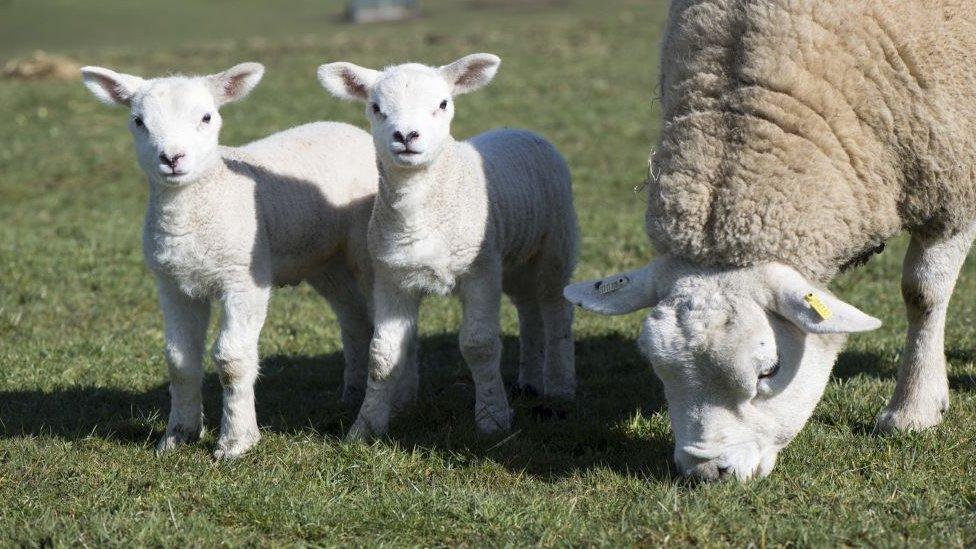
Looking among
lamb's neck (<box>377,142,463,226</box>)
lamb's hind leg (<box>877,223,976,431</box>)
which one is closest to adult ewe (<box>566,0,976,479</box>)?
lamb's hind leg (<box>877,223,976,431</box>)

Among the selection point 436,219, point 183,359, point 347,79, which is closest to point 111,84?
point 347,79

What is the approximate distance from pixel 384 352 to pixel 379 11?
34440 mm

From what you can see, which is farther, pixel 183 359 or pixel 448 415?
pixel 448 415

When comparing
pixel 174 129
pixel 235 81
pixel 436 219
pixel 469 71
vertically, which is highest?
pixel 469 71

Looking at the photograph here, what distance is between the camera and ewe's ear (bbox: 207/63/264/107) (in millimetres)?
5699

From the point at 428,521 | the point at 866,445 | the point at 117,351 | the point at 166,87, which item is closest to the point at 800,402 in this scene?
the point at 866,445

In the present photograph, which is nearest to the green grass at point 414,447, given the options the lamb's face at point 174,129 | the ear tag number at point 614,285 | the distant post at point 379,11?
the ear tag number at point 614,285

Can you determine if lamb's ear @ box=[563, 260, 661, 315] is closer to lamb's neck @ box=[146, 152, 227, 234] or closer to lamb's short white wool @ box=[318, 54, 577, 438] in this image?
lamb's short white wool @ box=[318, 54, 577, 438]

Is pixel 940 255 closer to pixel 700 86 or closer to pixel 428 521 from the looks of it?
pixel 700 86

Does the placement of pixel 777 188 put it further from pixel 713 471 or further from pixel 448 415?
pixel 448 415

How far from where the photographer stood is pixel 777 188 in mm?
4805

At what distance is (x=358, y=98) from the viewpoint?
5781mm

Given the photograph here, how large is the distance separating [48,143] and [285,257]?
39.2 feet

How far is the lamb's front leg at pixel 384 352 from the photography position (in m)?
5.74
